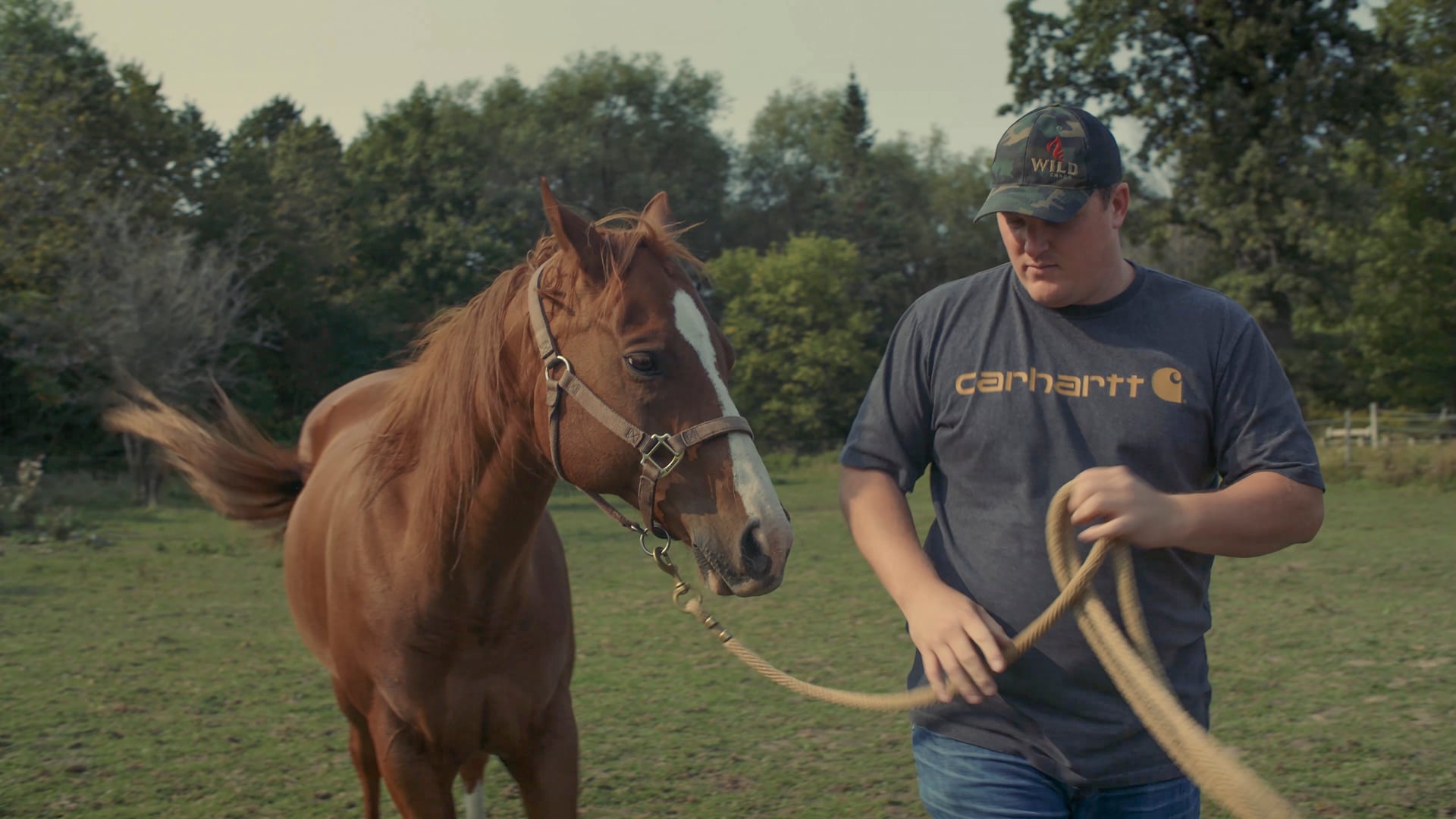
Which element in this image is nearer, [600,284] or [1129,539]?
[1129,539]

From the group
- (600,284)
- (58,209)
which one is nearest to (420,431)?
(600,284)

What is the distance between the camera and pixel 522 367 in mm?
2682

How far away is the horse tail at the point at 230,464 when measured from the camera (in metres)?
4.84

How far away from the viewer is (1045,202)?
178 cm

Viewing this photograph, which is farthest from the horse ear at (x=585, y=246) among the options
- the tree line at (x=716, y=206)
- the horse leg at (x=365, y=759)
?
the tree line at (x=716, y=206)

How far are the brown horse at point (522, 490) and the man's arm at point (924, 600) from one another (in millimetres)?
313

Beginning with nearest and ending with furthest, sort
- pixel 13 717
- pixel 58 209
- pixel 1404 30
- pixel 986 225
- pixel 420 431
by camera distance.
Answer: pixel 420 431, pixel 13 717, pixel 58 209, pixel 1404 30, pixel 986 225

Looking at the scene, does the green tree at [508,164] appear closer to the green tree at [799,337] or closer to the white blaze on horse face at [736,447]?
the green tree at [799,337]

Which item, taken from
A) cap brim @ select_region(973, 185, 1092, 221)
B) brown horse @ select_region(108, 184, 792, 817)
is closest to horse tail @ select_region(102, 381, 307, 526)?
brown horse @ select_region(108, 184, 792, 817)

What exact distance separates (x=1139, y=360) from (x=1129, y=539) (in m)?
0.38

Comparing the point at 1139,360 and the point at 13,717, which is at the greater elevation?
the point at 1139,360

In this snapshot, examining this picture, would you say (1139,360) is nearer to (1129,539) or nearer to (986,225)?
(1129,539)

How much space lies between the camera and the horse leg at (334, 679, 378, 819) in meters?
4.09

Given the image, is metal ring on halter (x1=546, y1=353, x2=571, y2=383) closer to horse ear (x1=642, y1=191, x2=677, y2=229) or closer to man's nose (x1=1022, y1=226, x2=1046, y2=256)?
horse ear (x1=642, y1=191, x2=677, y2=229)
